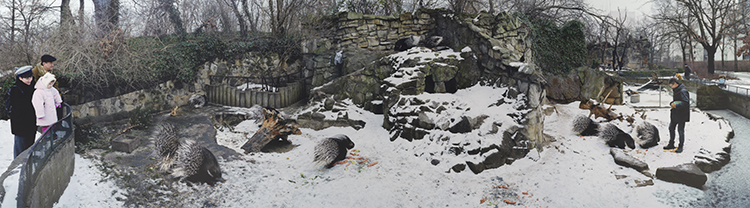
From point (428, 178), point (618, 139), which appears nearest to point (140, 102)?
point (428, 178)

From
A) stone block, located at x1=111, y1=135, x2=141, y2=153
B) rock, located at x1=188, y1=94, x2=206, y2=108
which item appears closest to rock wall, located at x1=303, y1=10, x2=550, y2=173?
rock, located at x1=188, y1=94, x2=206, y2=108

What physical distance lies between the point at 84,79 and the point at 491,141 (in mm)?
10246

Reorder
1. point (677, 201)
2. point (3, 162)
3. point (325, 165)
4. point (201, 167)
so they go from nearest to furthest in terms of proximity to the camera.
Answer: point (677, 201)
point (3, 162)
point (201, 167)
point (325, 165)

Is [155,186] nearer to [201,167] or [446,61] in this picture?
[201,167]

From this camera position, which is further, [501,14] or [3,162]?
[501,14]

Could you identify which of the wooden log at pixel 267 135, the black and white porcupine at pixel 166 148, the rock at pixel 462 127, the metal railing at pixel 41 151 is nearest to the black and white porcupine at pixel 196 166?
the black and white porcupine at pixel 166 148

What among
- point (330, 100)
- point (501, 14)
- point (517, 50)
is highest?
point (501, 14)

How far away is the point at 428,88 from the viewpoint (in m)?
7.97

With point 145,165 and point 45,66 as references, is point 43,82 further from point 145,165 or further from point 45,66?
point 145,165

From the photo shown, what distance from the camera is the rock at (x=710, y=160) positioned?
538 cm

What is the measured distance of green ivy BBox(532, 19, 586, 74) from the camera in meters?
11.5

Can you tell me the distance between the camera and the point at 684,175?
5.04m

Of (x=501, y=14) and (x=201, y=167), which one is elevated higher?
(x=501, y=14)

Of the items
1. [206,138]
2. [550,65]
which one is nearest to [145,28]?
[206,138]
